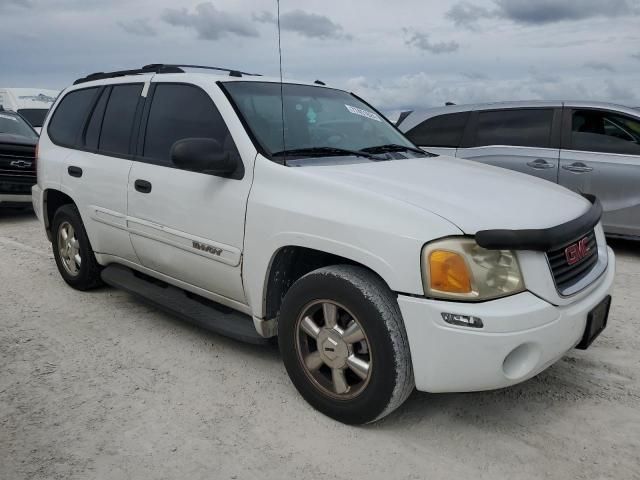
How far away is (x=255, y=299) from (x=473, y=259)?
122cm

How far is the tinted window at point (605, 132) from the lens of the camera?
5.91m

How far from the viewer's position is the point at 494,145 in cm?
667

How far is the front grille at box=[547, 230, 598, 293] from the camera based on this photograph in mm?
2521

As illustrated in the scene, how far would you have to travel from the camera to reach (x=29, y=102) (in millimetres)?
14766

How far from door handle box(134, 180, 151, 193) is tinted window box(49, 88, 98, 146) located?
3.91 ft

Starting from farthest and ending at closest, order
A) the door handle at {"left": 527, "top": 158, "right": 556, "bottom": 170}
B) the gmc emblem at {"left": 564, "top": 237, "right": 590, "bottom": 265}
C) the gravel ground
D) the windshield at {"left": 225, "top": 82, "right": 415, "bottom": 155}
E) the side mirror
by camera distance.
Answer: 1. the door handle at {"left": 527, "top": 158, "right": 556, "bottom": 170}
2. the windshield at {"left": 225, "top": 82, "right": 415, "bottom": 155}
3. the side mirror
4. the gmc emblem at {"left": 564, "top": 237, "right": 590, "bottom": 265}
5. the gravel ground

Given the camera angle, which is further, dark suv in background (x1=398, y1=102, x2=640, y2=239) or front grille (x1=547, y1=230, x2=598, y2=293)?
dark suv in background (x1=398, y1=102, x2=640, y2=239)

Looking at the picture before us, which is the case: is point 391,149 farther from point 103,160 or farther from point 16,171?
point 16,171

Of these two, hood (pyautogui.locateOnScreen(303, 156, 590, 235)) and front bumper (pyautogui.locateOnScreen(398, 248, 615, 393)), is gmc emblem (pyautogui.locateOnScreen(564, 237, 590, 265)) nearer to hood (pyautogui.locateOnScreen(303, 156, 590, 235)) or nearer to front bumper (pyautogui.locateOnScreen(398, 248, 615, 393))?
hood (pyautogui.locateOnScreen(303, 156, 590, 235))

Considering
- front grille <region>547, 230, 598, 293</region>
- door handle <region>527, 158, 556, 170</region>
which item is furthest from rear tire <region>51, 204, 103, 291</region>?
door handle <region>527, 158, 556, 170</region>

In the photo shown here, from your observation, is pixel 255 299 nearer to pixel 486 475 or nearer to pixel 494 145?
pixel 486 475

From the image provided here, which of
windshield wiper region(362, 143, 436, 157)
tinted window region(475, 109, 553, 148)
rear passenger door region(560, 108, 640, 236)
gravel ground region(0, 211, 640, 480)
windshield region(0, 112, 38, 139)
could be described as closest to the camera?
gravel ground region(0, 211, 640, 480)

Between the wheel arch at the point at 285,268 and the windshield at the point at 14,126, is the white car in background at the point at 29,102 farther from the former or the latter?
the wheel arch at the point at 285,268

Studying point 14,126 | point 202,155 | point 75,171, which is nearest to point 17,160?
point 14,126
